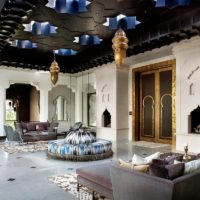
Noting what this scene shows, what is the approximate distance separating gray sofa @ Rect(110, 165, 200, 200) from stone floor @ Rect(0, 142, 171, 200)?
3.68 ft

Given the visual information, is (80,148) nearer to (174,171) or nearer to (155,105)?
(174,171)

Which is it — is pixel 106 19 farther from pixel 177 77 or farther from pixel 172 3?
pixel 177 77

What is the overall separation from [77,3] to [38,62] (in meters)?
4.06

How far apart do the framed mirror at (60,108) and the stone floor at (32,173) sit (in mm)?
5727

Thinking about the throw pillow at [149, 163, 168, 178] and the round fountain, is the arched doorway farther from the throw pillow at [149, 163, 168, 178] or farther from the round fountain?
the throw pillow at [149, 163, 168, 178]

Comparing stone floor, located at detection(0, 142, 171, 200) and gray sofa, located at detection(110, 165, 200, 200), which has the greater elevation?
gray sofa, located at detection(110, 165, 200, 200)

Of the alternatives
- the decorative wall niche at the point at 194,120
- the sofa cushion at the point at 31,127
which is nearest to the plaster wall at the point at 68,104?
the sofa cushion at the point at 31,127

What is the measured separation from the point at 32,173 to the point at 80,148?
1.45m

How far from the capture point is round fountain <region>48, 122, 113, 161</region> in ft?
19.6

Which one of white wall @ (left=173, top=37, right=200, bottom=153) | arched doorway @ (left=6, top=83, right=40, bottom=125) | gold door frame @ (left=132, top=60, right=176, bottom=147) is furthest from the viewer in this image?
arched doorway @ (left=6, top=83, right=40, bottom=125)

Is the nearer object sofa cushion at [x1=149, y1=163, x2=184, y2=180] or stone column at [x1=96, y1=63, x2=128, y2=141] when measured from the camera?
sofa cushion at [x1=149, y1=163, x2=184, y2=180]

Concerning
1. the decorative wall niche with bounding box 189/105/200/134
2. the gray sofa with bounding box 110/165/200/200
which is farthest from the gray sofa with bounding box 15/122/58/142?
the gray sofa with bounding box 110/165/200/200

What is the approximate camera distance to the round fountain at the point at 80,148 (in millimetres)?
5988

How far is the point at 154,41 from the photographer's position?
19.2 ft
